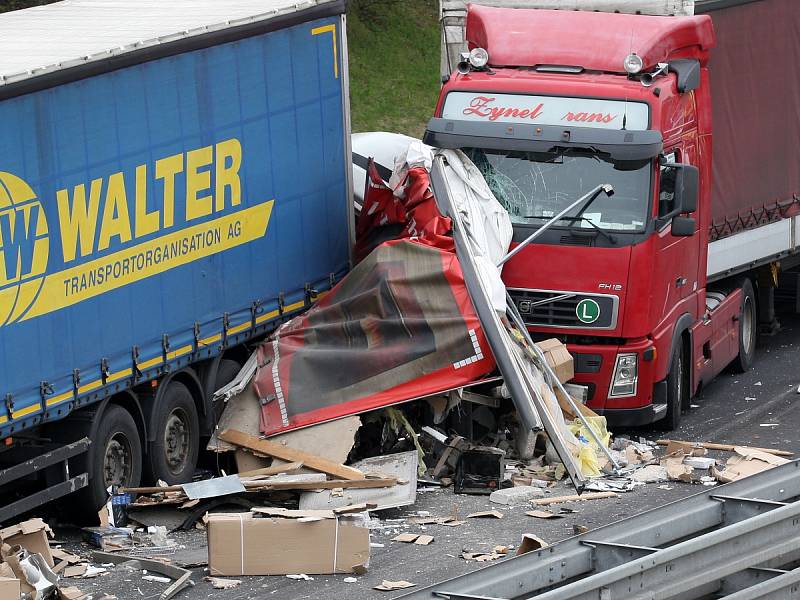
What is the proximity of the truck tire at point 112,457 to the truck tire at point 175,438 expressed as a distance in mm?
193

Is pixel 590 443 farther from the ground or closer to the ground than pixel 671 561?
closer to the ground

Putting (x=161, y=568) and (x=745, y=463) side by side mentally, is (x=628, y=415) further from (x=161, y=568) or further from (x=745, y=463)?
(x=161, y=568)

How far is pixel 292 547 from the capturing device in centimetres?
1184

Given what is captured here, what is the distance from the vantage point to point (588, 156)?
605 inches

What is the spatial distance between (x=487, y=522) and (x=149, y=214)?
3.47 m

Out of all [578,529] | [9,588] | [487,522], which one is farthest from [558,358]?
[9,588]

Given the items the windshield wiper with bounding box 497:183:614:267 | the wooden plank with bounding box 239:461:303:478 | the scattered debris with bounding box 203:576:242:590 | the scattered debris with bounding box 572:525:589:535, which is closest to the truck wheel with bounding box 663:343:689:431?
the windshield wiper with bounding box 497:183:614:267

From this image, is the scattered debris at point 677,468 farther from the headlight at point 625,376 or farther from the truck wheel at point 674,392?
the truck wheel at point 674,392

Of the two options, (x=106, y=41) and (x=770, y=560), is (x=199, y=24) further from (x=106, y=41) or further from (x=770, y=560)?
(x=770, y=560)

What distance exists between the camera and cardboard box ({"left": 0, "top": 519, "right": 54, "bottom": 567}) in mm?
11766

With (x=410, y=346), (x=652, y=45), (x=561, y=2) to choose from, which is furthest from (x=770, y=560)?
(x=561, y=2)

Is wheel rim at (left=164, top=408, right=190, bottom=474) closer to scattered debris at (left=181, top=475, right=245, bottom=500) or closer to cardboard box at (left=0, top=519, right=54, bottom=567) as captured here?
scattered debris at (left=181, top=475, right=245, bottom=500)

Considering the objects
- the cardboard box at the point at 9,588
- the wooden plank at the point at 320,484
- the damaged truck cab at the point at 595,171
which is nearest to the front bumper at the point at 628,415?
the damaged truck cab at the point at 595,171

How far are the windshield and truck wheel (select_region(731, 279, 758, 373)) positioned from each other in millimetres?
4244
